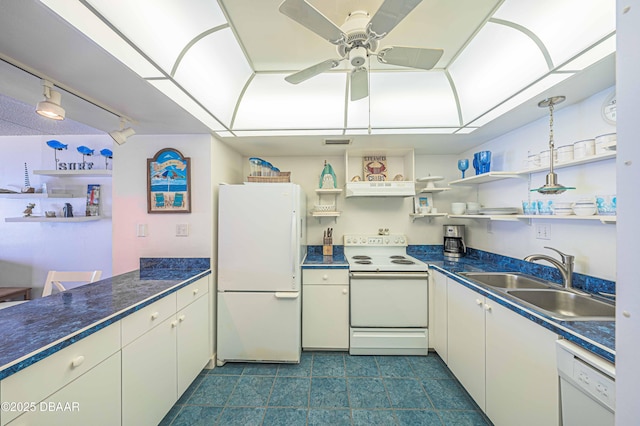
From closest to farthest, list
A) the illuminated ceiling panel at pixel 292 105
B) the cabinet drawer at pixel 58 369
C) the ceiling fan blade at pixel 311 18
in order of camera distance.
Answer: the cabinet drawer at pixel 58 369
the ceiling fan blade at pixel 311 18
the illuminated ceiling panel at pixel 292 105

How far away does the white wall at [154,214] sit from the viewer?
2.11 m

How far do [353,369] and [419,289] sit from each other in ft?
3.12

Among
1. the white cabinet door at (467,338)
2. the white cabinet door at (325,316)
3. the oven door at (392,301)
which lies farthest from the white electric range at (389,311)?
the white cabinet door at (467,338)

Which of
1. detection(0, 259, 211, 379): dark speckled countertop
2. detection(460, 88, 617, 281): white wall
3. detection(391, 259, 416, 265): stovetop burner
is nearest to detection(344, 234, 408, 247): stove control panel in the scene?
detection(391, 259, 416, 265): stovetop burner

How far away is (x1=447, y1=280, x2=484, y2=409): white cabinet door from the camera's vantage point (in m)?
1.56

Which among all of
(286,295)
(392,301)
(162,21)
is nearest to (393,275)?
(392,301)

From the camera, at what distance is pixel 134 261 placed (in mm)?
2119

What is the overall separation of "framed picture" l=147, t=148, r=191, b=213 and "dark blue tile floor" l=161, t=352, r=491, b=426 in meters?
1.52

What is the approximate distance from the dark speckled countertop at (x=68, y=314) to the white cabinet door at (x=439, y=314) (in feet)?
7.05

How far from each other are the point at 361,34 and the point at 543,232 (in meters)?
2.00

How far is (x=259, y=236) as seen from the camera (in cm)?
207

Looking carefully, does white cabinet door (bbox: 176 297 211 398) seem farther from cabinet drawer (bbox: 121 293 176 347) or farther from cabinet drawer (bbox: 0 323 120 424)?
cabinet drawer (bbox: 0 323 120 424)

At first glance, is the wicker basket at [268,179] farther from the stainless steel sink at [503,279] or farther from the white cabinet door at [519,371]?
the white cabinet door at [519,371]

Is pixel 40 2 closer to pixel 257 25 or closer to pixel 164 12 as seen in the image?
pixel 164 12
